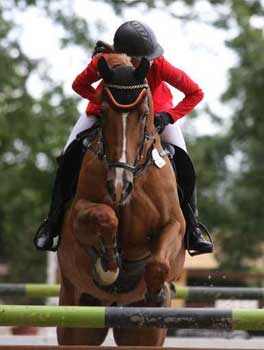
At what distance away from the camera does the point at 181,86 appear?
6809 millimetres

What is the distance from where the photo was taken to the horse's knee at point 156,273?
6191mm

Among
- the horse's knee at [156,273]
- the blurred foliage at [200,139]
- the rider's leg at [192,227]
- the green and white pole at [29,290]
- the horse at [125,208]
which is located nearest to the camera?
the horse at [125,208]

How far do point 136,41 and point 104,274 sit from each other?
163 cm

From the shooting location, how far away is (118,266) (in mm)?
6500

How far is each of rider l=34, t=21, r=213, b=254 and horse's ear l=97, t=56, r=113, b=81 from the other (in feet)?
1.01

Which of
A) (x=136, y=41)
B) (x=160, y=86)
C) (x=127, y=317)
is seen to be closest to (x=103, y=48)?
(x=136, y=41)

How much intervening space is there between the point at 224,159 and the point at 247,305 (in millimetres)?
18156

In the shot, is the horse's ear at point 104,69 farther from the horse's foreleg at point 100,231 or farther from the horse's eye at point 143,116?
the horse's foreleg at point 100,231

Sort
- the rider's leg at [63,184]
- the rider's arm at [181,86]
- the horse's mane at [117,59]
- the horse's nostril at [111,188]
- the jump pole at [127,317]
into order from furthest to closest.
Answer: the rider's leg at [63,184], the rider's arm at [181,86], the horse's mane at [117,59], the horse's nostril at [111,188], the jump pole at [127,317]

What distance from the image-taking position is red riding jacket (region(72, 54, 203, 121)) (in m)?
6.59

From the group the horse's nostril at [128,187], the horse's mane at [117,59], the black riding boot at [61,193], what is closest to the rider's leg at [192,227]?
the black riding boot at [61,193]

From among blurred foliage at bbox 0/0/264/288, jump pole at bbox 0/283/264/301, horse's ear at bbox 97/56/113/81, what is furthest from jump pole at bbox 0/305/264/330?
blurred foliage at bbox 0/0/264/288

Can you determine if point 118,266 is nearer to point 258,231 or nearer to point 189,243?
point 189,243

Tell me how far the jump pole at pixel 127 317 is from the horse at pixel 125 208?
103 cm
